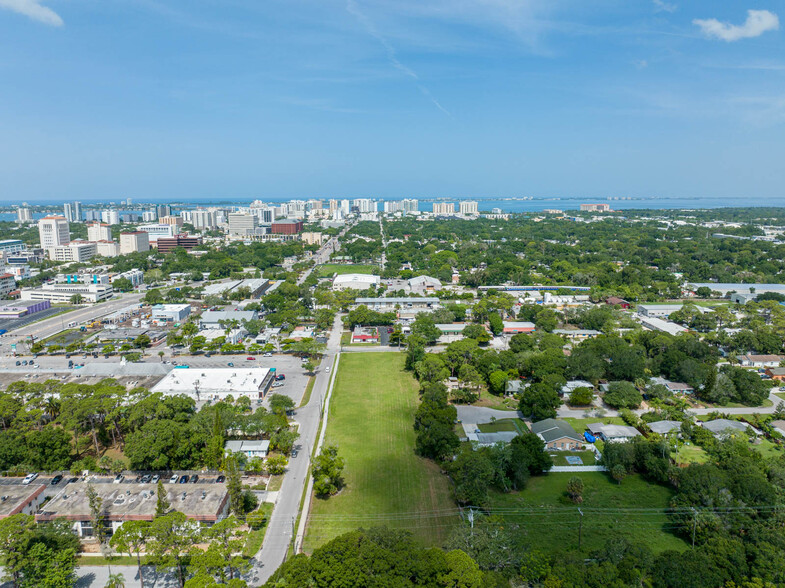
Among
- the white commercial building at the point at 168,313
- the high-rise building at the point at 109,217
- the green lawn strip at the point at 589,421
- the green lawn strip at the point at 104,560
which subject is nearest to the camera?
the green lawn strip at the point at 104,560

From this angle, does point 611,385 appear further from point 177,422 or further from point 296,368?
point 177,422

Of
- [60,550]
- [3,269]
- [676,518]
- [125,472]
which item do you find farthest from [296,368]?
[3,269]

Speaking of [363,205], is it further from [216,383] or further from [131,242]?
[216,383]

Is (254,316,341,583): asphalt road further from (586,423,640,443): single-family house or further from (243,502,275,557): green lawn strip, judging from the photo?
(586,423,640,443): single-family house

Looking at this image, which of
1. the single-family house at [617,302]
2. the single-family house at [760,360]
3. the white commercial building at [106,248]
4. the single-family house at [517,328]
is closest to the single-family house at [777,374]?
the single-family house at [760,360]

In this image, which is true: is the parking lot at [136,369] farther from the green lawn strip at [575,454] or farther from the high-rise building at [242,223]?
the high-rise building at [242,223]
